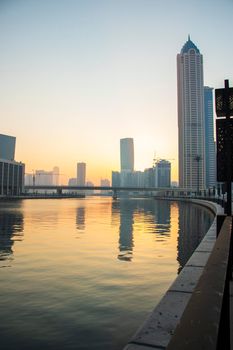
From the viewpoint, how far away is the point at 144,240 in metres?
22.6

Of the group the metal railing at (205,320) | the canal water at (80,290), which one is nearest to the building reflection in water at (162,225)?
the canal water at (80,290)

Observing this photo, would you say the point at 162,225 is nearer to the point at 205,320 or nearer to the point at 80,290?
the point at 80,290

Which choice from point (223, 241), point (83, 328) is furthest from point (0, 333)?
point (223, 241)

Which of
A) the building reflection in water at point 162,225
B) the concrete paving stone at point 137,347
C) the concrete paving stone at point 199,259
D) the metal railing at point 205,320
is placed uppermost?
the metal railing at point 205,320

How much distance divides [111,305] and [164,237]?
15.1 metres

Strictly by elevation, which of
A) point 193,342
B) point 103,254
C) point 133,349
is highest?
point 193,342

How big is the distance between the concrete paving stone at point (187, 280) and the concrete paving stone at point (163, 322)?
458 mm

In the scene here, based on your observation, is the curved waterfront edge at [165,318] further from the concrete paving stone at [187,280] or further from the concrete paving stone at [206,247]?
the concrete paving stone at [206,247]

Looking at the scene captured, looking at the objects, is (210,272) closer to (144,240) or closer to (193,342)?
(193,342)

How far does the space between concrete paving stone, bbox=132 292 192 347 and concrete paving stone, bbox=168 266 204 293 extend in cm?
46

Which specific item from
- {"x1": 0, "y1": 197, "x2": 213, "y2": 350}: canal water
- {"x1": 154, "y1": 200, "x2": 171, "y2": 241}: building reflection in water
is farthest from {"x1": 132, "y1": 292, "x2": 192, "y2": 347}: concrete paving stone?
{"x1": 154, "y1": 200, "x2": 171, "y2": 241}: building reflection in water

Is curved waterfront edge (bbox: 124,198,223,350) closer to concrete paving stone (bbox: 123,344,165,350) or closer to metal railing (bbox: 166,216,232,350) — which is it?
concrete paving stone (bbox: 123,344,165,350)

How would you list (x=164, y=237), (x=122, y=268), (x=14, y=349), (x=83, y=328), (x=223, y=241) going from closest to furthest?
(x=14, y=349)
(x=223, y=241)
(x=83, y=328)
(x=122, y=268)
(x=164, y=237)

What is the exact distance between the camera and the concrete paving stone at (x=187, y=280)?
8312mm
